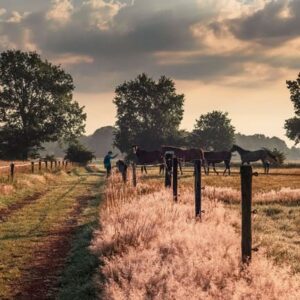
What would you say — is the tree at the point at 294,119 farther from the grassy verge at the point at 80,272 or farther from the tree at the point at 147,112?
the grassy verge at the point at 80,272

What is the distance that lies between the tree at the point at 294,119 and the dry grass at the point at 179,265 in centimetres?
6902

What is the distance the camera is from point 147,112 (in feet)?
300

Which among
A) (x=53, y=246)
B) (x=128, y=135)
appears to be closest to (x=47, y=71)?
(x=128, y=135)

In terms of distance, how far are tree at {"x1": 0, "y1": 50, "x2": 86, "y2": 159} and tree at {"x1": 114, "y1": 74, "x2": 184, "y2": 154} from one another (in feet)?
81.7

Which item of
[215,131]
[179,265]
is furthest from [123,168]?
[215,131]

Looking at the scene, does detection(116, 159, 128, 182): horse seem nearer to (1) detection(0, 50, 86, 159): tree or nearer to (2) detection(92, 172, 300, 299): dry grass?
(2) detection(92, 172, 300, 299): dry grass

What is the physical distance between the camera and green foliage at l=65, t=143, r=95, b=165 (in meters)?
67.1

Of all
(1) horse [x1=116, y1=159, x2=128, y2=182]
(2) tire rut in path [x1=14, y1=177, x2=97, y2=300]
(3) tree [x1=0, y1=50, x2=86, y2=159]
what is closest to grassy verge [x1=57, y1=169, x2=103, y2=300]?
(2) tire rut in path [x1=14, y1=177, x2=97, y2=300]

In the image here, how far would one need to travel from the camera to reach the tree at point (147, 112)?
289 ft

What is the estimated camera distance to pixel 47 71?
206 ft

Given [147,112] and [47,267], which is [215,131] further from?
[47,267]

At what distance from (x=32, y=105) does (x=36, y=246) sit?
53.8 m

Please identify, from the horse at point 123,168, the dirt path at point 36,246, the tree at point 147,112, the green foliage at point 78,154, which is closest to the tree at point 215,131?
the tree at point 147,112

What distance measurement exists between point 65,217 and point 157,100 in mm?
77796
